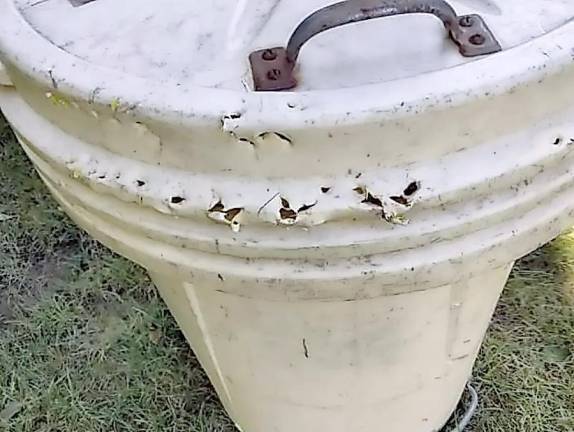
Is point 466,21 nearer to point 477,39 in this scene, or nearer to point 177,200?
point 477,39

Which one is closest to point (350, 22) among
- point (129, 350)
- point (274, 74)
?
point (274, 74)

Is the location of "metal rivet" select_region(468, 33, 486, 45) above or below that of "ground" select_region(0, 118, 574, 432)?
above

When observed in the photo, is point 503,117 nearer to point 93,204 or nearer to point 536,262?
point 93,204

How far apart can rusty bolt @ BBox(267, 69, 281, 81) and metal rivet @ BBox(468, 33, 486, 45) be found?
0.19 metres

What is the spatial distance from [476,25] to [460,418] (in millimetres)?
936

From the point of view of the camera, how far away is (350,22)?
0.86 meters

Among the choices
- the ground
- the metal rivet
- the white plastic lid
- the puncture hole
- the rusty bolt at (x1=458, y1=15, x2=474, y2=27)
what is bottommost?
the ground

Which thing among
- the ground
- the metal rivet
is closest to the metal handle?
the metal rivet

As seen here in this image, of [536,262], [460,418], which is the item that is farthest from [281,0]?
[536,262]

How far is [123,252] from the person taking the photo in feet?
3.55

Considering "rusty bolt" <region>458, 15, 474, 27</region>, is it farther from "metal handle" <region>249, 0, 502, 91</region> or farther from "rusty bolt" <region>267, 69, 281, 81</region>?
"rusty bolt" <region>267, 69, 281, 81</region>

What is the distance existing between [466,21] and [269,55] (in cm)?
20

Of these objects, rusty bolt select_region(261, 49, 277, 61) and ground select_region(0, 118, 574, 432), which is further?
ground select_region(0, 118, 574, 432)

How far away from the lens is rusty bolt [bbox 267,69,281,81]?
2.95ft
